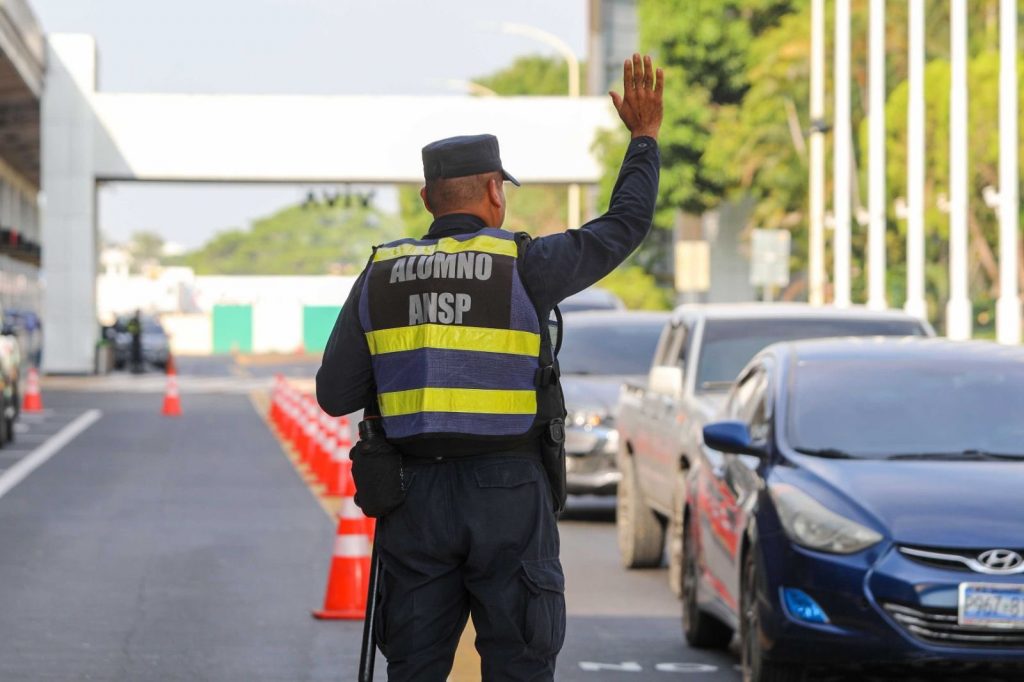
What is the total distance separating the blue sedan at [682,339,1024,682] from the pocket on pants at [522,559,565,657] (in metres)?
2.84

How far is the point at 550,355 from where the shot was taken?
5797 mm

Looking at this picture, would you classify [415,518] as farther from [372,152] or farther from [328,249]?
[328,249]

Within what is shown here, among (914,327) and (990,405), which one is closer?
(990,405)

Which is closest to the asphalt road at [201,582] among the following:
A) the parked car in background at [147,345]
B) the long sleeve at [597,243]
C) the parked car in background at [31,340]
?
the long sleeve at [597,243]

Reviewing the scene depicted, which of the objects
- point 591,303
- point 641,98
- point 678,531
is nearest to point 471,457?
point 641,98

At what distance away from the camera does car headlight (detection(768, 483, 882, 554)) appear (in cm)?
843

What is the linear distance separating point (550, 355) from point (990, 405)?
4398mm

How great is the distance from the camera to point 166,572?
560 inches

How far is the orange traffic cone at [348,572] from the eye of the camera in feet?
39.0

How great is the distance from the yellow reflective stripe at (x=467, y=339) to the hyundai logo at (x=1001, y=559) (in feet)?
9.95

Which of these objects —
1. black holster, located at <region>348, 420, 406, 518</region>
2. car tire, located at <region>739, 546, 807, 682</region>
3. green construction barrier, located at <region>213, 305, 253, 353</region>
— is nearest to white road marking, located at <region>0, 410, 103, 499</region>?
car tire, located at <region>739, 546, 807, 682</region>

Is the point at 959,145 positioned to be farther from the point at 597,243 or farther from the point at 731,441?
the point at 597,243

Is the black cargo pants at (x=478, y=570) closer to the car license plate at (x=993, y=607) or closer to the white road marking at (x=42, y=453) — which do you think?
the car license plate at (x=993, y=607)

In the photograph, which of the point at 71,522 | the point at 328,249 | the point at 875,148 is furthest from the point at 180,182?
the point at 328,249
